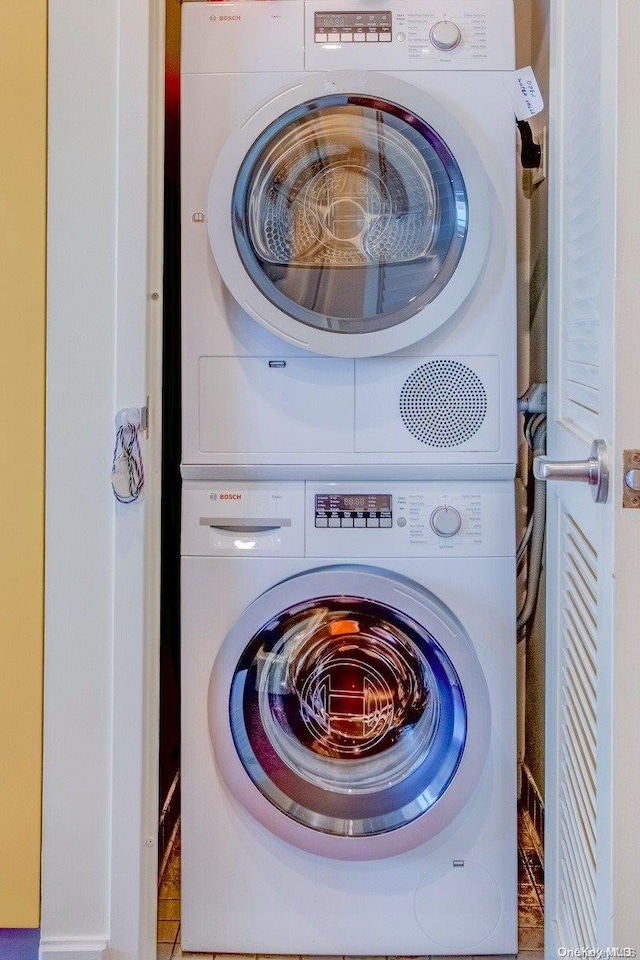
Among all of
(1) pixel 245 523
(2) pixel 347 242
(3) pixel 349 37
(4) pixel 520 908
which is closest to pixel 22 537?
(1) pixel 245 523

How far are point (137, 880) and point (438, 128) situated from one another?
1.46m

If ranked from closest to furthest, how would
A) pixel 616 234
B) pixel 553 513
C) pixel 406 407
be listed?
pixel 616 234
pixel 553 513
pixel 406 407

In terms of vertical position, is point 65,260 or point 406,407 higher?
point 65,260

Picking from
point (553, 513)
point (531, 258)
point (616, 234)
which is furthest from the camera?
point (531, 258)

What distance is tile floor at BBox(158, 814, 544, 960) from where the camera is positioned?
1.54m

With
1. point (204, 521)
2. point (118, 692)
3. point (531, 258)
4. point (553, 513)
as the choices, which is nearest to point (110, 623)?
point (118, 692)

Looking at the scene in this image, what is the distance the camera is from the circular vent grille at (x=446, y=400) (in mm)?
1520

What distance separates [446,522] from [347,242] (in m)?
0.56

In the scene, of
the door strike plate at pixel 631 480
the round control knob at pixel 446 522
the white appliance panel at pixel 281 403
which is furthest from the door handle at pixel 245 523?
the door strike plate at pixel 631 480

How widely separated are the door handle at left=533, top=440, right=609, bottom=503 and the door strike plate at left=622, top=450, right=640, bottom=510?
0.03 m

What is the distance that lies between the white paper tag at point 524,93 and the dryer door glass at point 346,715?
37.8 inches

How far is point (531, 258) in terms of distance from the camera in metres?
1.81

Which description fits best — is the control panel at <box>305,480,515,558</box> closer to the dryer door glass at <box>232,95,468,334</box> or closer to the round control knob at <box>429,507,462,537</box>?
the round control knob at <box>429,507,462,537</box>

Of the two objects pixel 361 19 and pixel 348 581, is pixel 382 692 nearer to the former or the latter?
pixel 348 581
